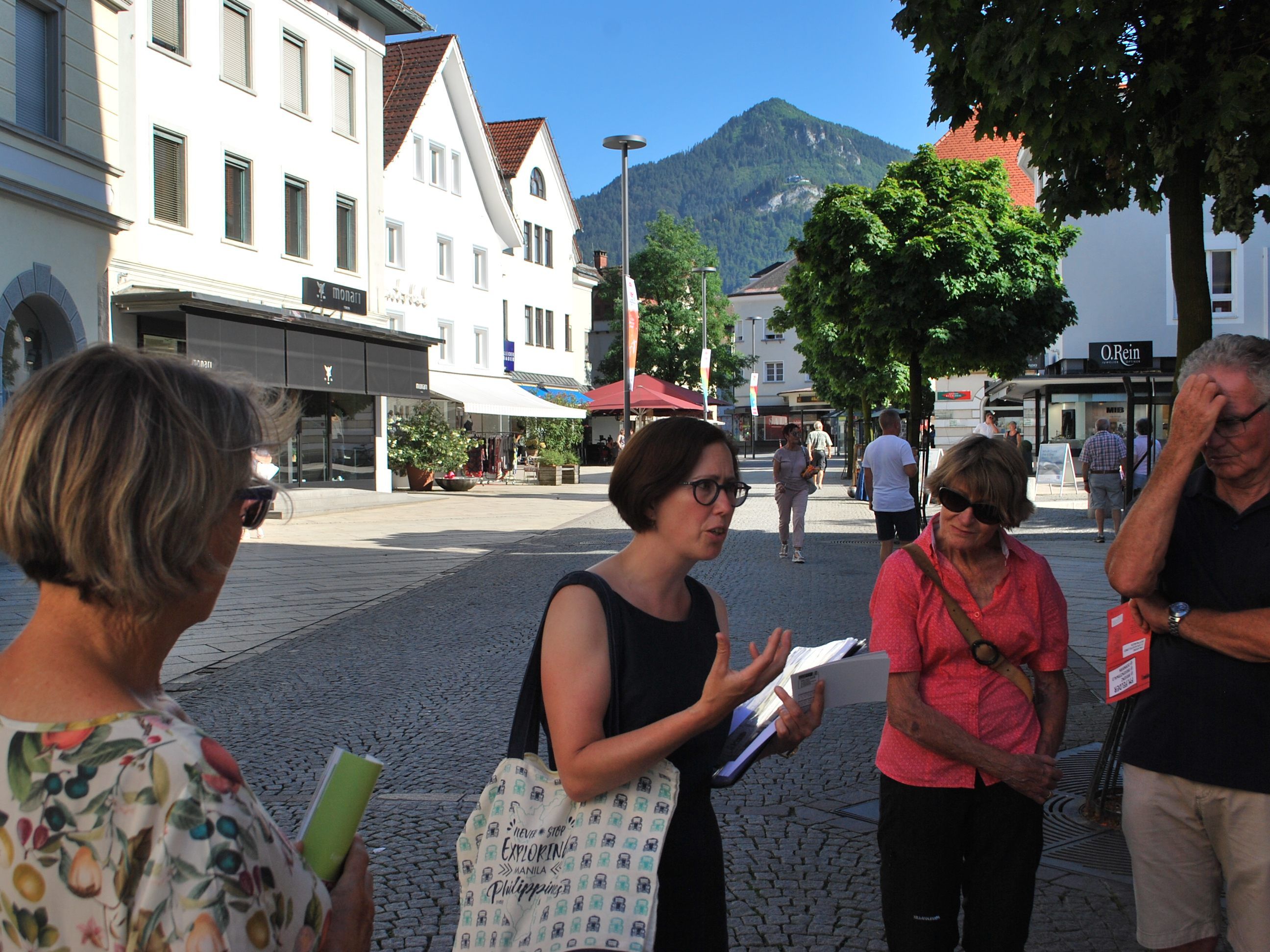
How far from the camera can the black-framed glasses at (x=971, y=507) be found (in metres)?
3.00

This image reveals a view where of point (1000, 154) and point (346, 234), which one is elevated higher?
point (1000, 154)

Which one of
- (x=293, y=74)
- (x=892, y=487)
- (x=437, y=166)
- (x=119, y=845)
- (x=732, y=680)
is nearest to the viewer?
(x=119, y=845)

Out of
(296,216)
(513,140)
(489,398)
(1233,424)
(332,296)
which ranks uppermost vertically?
(513,140)

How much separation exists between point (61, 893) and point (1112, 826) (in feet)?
15.0

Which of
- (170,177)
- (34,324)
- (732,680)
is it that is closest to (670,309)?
(170,177)

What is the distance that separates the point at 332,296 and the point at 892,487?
1690 centimetres

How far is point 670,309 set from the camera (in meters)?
60.3

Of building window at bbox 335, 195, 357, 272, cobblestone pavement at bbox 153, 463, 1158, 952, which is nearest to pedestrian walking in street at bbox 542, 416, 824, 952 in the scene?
cobblestone pavement at bbox 153, 463, 1158, 952

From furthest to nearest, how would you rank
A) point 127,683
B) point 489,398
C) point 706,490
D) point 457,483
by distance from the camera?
1. point 489,398
2. point 457,483
3. point 706,490
4. point 127,683

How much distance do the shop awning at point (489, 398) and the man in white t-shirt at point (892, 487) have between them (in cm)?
2247

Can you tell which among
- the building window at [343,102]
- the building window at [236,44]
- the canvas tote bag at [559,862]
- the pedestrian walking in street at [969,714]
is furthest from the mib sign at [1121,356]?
the canvas tote bag at [559,862]

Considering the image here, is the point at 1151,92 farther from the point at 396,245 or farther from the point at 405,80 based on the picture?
the point at 405,80

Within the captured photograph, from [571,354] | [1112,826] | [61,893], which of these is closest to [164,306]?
[1112,826]

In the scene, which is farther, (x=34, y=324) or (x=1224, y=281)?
(x=1224, y=281)
